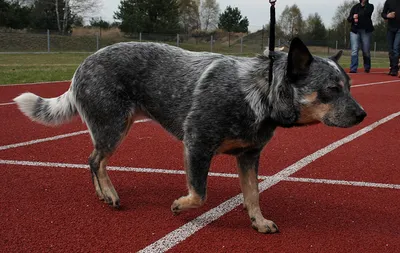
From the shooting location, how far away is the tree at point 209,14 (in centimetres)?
9916

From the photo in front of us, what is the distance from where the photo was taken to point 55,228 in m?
3.77

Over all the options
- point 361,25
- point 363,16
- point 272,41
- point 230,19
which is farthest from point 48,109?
point 230,19

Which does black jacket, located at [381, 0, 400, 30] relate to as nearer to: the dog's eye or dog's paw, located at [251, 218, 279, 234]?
the dog's eye

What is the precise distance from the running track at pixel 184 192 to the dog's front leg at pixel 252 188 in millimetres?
113

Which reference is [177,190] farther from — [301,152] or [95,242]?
[301,152]

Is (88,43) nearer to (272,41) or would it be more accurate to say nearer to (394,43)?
(394,43)

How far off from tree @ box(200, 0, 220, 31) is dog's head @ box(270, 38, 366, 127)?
9599 centimetres

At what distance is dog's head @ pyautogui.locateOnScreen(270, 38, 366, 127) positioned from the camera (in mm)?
3406

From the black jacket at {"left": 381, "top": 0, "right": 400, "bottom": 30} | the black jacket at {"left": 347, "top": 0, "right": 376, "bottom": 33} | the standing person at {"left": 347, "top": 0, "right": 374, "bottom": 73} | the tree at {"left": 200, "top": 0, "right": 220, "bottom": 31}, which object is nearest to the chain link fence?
the standing person at {"left": 347, "top": 0, "right": 374, "bottom": 73}

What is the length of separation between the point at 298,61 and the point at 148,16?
58821 millimetres

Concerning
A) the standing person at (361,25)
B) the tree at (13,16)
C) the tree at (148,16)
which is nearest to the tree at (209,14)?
the tree at (148,16)

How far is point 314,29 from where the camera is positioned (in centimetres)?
7638

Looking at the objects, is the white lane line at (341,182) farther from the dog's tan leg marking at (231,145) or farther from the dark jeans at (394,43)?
the dark jeans at (394,43)

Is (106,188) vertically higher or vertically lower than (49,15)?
lower
